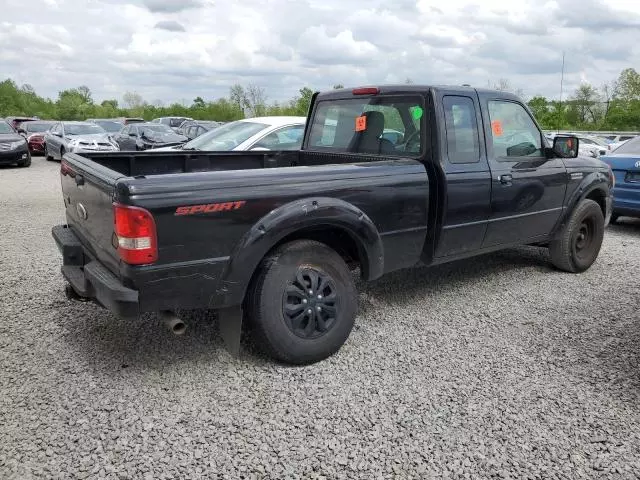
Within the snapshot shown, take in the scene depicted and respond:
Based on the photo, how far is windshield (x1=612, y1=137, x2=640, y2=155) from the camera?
877 centimetres

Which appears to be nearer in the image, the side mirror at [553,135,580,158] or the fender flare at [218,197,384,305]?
the fender flare at [218,197,384,305]

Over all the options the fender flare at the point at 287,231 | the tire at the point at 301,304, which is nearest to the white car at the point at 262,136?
the fender flare at the point at 287,231

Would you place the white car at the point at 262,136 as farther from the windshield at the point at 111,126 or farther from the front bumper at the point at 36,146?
the front bumper at the point at 36,146

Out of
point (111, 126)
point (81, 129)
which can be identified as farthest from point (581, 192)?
point (111, 126)

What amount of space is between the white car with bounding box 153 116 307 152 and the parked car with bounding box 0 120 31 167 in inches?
448

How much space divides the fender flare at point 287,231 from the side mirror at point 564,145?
Answer: 2533 millimetres

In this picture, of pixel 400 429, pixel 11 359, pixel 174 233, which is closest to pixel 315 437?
pixel 400 429

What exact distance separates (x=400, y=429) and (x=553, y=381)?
124 cm

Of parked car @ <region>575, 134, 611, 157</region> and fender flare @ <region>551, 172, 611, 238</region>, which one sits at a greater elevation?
parked car @ <region>575, 134, 611, 157</region>

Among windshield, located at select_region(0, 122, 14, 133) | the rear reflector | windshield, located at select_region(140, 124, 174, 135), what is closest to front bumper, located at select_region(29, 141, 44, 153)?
windshield, located at select_region(0, 122, 14, 133)

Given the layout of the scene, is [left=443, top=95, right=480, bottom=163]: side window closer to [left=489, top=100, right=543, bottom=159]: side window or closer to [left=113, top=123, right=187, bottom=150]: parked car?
[left=489, top=100, right=543, bottom=159]: side window

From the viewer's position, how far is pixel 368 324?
4543 millimetres

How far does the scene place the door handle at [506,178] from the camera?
15.8 feet

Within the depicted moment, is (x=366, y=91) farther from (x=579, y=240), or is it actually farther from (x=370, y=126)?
(x=579, y=240)
